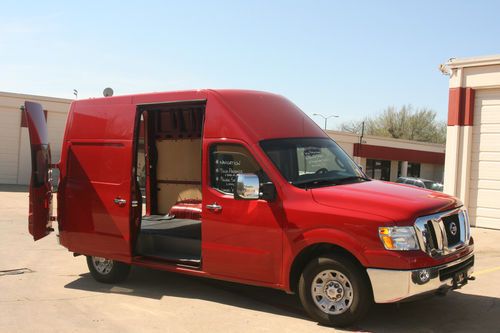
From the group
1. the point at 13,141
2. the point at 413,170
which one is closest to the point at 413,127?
the point at 413,170

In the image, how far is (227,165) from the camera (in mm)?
6383

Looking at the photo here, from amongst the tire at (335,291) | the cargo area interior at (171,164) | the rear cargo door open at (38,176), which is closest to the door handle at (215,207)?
the tire at (335,291)

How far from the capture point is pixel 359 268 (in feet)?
17.5

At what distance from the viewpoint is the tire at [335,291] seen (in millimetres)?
5285

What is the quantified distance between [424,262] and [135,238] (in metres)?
3.90

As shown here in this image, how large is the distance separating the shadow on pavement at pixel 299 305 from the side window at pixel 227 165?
1505mm

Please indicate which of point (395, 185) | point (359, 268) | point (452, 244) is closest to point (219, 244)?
point (359, 268)

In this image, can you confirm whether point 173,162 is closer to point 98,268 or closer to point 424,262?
point 98,268

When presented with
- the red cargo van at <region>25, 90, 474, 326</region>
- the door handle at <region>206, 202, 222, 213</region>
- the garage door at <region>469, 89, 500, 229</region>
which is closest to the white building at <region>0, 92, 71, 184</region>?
the garage door at <region>469, 89, 500, 229</region>

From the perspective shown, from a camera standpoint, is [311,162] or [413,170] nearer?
[311,162]

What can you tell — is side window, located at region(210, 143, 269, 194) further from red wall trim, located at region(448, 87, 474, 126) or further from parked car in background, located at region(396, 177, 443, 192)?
parked car in background, located at region(396, 177, 443, 192)

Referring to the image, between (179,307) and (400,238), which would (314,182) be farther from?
(179,307)

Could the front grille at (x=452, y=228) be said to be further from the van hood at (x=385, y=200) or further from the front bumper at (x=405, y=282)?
the front bumper at (x=405, y=282)

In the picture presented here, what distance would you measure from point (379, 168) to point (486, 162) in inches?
1325
